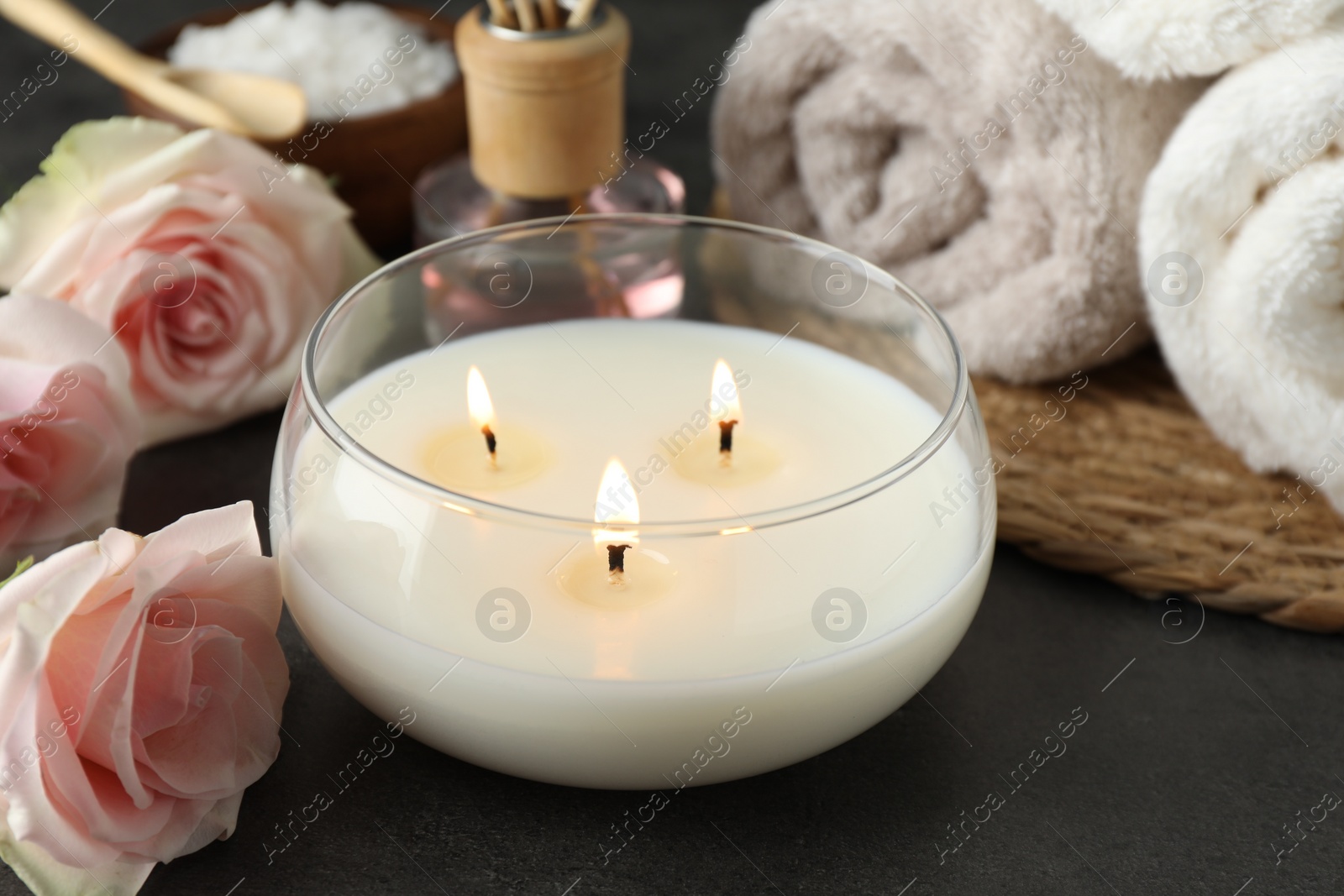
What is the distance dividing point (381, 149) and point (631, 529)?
446 mm

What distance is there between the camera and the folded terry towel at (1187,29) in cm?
53

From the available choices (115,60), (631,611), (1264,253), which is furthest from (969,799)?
(115,60)

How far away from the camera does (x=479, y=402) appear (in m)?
0.48

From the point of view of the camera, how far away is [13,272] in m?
0.61

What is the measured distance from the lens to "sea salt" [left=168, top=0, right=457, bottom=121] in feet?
2.48

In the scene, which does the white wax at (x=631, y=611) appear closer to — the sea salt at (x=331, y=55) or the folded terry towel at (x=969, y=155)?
the folded terry towel at (x=969, y=155)

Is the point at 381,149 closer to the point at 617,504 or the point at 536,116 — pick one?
the point at 536,116

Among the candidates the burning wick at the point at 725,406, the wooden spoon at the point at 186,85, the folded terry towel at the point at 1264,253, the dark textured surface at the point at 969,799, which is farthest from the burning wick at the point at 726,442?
the wooden spoon at the point at 186,85

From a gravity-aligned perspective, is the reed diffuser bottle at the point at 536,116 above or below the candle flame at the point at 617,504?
below

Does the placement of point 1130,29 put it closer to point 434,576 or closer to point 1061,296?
point 1061,296

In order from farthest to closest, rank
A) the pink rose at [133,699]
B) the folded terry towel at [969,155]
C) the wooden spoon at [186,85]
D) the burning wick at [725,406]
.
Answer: the wooden spoon at [186,85] → the folded terry towel at [969,155] → the burning wick at [725,406] → the pink rose at [133,699]

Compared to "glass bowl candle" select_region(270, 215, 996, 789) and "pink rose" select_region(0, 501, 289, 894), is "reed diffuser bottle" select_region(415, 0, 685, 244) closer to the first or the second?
"glass bowl candle" select_region(270, 215, 996, 789)

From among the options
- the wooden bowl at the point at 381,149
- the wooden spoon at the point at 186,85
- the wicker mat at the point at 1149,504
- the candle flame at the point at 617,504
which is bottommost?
the wicker mat at the point at 1149,504

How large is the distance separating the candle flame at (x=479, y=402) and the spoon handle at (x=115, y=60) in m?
0.29
